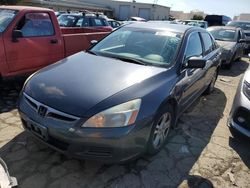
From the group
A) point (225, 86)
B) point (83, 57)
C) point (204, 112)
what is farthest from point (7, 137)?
point (225, 86)

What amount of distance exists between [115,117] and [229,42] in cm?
831

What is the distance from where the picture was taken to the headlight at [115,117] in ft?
8.13

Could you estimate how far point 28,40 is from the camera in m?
4.88

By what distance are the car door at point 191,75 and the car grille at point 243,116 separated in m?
0.76

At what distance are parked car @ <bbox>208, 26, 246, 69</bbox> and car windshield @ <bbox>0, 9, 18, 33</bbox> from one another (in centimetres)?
675

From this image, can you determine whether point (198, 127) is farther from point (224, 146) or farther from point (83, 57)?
point (83, 57)

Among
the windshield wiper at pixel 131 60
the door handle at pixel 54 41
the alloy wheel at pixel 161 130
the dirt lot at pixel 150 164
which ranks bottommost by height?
the dirt lot at pixel 150 164

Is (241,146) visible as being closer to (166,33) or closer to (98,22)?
(166,33)

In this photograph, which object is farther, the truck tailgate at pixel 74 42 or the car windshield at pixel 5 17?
the truck tailgate at pixel 74 42

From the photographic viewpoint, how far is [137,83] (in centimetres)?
289

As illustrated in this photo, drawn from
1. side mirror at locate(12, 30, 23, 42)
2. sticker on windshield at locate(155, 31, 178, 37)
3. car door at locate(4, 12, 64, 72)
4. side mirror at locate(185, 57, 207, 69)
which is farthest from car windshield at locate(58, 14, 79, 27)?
side mirror at locate(185, 57, 207, 69)

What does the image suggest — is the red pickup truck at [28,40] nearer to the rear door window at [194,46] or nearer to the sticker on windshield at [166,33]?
the sticker on windshield at [166,33]

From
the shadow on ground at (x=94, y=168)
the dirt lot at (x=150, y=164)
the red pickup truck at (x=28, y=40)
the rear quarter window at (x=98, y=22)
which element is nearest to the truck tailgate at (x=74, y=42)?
the red pickup truck at (x=28, y=40)

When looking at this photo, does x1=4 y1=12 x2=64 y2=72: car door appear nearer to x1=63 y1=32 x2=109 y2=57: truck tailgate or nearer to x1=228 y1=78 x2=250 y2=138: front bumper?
x1=63 y1=32 x2=109 y2=57: truck tailgate
